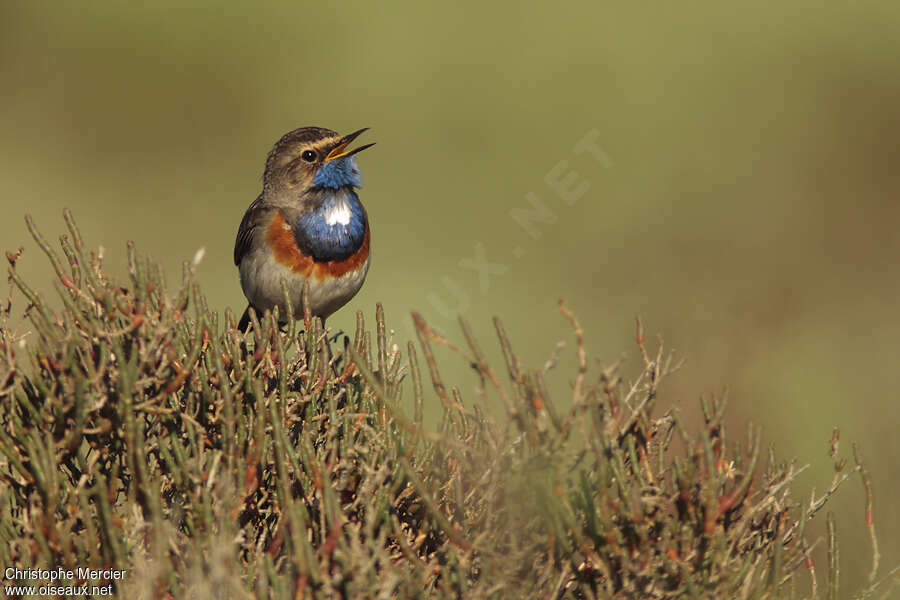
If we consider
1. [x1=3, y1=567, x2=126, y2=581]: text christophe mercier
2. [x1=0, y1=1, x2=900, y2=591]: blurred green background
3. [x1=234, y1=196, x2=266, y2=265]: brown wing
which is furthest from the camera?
[x1=0, y1=1, x2=900, y2=591]: blurred green background

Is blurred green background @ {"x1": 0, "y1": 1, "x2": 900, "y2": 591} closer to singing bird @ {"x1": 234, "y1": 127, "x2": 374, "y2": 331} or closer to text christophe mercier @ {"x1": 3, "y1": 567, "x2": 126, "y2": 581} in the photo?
singing bird @ {"x1": 234, "y1": 127, "x2": 374, "y2": 331}

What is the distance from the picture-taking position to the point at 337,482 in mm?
3551

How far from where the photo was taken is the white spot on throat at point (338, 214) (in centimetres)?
545

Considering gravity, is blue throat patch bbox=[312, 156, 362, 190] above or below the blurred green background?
below

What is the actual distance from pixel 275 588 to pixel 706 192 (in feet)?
26.0

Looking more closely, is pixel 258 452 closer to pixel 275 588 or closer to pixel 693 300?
pixel 275 588

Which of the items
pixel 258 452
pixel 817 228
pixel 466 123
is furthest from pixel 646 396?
pixel 466 123

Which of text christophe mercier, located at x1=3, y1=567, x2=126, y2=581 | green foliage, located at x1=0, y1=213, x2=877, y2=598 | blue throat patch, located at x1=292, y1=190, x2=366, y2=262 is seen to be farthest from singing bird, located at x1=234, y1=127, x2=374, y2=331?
text christophe mercier, located at x1=3, y1=567, x2=126, y2=581

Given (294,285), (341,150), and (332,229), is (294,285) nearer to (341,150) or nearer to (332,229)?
(332,229)

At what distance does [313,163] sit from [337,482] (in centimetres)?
242

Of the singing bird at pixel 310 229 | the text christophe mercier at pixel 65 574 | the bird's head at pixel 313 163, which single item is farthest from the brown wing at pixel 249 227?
the text christophe mercier at pixel 65 574

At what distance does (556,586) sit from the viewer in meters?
3.18

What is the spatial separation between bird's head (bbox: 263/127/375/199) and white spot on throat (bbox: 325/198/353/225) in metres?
0.12

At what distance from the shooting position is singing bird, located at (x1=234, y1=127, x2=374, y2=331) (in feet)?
17.7
